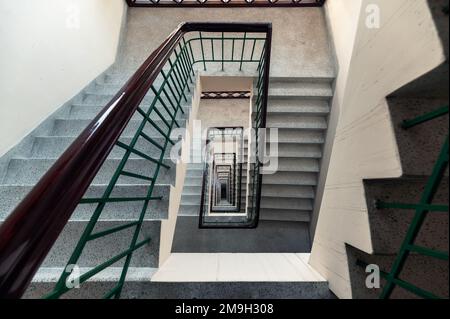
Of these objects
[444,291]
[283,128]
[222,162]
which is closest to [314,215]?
[283,128]

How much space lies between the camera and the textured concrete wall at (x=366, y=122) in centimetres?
53

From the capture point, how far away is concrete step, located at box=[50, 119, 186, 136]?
1977 mm

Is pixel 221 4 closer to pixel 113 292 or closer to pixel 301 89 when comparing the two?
pixel 301 89

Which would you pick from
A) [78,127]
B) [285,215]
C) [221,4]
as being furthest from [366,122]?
[221,4]

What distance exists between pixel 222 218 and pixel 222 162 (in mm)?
3421

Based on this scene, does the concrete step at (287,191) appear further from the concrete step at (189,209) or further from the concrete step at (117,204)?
the concrete step at (117,204)

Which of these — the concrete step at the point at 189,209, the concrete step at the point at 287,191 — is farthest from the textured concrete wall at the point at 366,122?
the concrete step at the point at 189,209

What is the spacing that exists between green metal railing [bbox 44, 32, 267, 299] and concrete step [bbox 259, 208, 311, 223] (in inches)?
38.1

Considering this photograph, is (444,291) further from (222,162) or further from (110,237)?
(222,162)

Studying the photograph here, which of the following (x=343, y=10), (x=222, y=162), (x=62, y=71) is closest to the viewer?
(x=62, y=71)

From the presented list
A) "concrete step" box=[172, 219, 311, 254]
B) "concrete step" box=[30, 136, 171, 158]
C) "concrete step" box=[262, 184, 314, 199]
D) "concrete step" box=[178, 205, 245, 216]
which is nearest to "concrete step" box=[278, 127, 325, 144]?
"concrete step" box=[262, 184, 314, 199]

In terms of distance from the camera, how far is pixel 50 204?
0.45 meters

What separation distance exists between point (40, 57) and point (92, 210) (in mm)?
1610

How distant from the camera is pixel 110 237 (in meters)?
1.14
